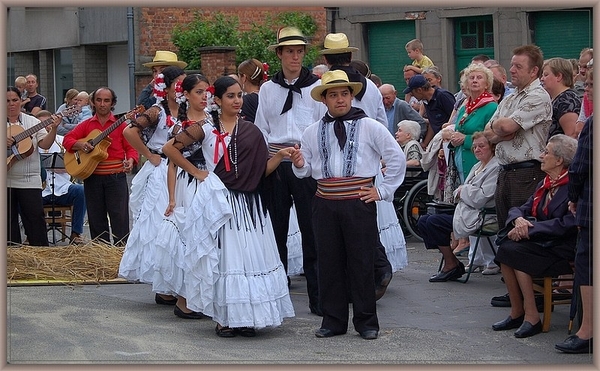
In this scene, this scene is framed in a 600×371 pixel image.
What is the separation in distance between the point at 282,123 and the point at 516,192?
6.34 ft

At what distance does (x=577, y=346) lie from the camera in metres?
6.98

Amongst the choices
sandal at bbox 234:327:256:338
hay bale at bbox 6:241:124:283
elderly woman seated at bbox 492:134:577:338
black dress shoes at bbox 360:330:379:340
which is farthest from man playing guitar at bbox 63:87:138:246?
elderly woman seated at bbox 492:134:577:338

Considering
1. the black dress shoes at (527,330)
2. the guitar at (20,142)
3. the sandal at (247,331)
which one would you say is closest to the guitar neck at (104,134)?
the guitar at (20,142)

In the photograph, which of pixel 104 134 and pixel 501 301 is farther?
pixel 104 134

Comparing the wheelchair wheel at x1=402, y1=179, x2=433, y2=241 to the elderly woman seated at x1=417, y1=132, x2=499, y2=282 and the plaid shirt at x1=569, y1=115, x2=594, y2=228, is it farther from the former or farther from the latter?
the plaid shirt at x1=569, y1=115, x2=594, y2=228

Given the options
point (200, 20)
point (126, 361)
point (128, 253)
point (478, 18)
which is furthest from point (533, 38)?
point (126, 361)

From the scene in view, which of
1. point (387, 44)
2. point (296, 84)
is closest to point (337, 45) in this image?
point (296, 84)

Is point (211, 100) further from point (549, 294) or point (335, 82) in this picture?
point (549, 294)

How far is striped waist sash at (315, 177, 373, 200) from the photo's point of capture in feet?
24.7

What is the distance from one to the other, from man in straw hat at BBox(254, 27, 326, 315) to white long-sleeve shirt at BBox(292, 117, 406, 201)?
3.21 feet

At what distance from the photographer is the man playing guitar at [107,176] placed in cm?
1117

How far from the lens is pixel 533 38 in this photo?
15.3m

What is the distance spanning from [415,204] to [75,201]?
13.4 ft

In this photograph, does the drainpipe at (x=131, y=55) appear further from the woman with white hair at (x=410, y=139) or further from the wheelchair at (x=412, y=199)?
the wheelchair at (x=412, y=199)
